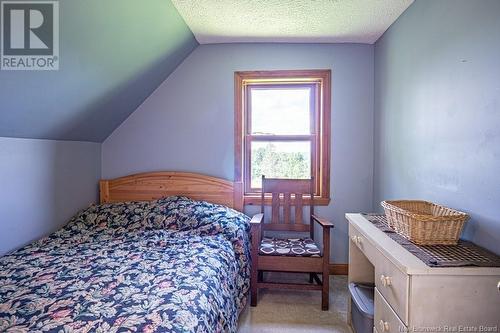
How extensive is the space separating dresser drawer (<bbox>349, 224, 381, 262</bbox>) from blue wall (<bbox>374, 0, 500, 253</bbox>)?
46 centimetres

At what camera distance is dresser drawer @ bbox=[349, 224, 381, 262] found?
5.05ft

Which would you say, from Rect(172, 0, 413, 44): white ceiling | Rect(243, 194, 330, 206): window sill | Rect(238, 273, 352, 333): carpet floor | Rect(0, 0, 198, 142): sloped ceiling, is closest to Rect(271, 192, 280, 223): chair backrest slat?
Rect(243, 194, 330, 206): window sill

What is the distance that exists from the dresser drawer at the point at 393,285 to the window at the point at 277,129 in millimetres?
1546

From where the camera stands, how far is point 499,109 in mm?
1257

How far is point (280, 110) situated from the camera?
3.08 meters

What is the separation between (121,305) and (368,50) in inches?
115

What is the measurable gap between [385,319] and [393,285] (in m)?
0.22

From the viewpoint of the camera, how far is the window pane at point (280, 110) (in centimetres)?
306

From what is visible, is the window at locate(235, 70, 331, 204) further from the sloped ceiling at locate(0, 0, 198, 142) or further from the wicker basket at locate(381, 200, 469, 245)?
the wicker basket at locate(381, 200, 469, 245)

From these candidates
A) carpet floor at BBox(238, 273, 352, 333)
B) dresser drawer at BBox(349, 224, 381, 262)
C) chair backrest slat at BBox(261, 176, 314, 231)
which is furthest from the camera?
chair backrest slat at BBox(261, 176, 314, 231)

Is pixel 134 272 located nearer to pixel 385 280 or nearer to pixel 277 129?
pixel 385 280

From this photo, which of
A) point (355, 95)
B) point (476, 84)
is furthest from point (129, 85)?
→ point (476, 84)

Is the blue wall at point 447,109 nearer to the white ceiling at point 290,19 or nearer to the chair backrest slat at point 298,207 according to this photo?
the white ceiling at point 290,19

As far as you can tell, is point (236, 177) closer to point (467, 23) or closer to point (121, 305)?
point (121, 305)
